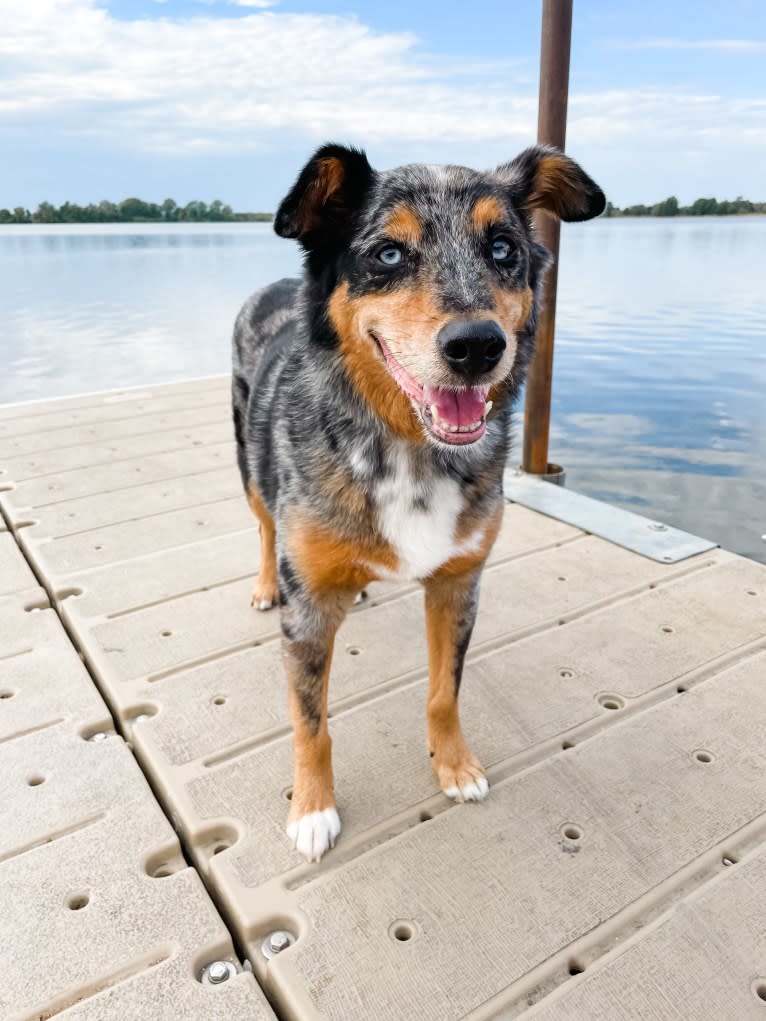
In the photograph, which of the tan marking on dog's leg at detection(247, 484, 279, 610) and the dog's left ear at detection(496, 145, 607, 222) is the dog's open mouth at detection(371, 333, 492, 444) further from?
the tan marking on dog's leg at detection(247, 484, 279, 610)

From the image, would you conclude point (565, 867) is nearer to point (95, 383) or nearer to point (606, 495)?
point (606, 495)

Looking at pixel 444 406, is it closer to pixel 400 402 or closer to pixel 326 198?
pixel 400 402

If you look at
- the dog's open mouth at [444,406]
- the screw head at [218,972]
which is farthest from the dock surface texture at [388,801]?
the dog's open mouth at [444,406]

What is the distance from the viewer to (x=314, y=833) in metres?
1.63

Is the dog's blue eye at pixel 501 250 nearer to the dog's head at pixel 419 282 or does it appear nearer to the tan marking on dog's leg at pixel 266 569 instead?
the dog's head at pixel 419 282

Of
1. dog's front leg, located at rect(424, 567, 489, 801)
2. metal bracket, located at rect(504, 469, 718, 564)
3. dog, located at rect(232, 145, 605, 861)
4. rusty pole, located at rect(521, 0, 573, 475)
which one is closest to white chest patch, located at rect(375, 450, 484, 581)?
dog, located at rect(232, 145, 605, 861)

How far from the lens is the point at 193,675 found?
2258mm

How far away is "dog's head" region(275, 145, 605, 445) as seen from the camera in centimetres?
150

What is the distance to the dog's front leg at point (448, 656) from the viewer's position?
6.06 ft

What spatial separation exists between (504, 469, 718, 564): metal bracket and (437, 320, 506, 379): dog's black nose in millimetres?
1822

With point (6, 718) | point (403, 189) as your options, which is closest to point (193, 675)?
point (6, 718)


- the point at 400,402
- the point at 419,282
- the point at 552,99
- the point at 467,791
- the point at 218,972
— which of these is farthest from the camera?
the point at 552,99

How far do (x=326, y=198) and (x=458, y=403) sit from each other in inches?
24.2

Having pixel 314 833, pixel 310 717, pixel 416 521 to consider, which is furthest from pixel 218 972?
pixel 416 521
